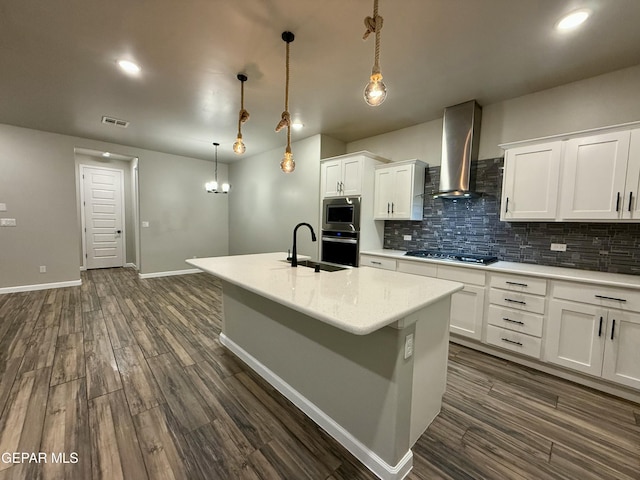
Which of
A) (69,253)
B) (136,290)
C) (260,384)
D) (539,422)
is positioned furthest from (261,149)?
(539,422)

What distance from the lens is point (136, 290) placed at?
15.2ft

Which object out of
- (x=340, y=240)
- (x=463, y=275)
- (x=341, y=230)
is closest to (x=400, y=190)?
(x=341, y=230)

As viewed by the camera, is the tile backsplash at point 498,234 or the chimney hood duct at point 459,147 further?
the chimney hood duct at point 459,147

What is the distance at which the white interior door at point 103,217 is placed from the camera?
6039 millimetres

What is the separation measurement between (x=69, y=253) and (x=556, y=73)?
289 inches

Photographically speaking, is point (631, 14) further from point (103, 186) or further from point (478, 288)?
point (103, 186)

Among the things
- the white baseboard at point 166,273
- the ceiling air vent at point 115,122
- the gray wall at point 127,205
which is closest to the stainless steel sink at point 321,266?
the ceiling air vent at point 115,122

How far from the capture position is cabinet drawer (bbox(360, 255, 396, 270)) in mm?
3377

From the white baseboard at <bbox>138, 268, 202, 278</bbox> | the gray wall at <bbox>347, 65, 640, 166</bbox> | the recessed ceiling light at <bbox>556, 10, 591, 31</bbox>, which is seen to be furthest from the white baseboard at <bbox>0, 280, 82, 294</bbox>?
the recessed ceiling light at <bbox>556, 10, 591, 31</bbox>

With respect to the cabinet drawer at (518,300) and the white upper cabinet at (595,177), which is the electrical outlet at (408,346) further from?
the white upper cabinet at (595,177)

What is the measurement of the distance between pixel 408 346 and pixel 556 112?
2.99 meters

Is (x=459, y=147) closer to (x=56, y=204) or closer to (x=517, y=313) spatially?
(x=517, y=313)

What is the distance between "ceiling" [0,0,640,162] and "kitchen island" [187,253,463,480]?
1820 millimetres

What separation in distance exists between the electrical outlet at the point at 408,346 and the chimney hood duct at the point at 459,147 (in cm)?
231
